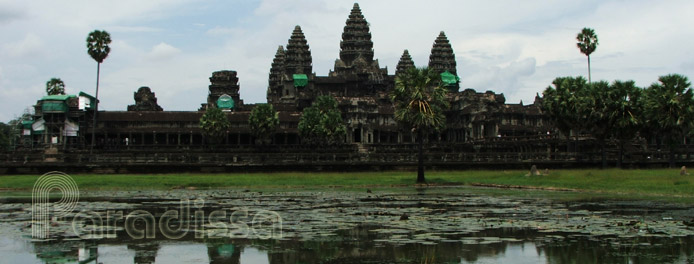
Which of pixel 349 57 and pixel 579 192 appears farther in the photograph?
pixel 349 57

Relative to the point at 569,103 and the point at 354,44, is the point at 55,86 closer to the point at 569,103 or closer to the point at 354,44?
the point at 354,44

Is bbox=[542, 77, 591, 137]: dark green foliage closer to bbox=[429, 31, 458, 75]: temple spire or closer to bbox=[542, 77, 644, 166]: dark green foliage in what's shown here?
bbox=[542, 77, 644, 166]: dark green foliage

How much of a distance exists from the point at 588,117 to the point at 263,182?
32.9 meters

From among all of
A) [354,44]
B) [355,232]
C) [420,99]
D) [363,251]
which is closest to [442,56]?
[354,44]

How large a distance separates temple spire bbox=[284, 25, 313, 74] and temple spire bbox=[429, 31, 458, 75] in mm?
28839

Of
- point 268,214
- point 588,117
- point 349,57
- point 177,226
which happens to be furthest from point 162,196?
point 349,57

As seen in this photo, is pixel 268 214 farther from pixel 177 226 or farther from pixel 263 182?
pixel 263 182

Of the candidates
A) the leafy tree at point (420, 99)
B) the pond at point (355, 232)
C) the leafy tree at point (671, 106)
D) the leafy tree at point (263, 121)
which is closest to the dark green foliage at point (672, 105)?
the leafy tree at point (671, 106)

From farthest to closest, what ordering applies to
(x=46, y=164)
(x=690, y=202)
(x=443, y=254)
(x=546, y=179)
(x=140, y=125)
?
1. (x=140, y=125)
2. (x=46, y=164)
3. (x=546, y=179)
4. (x=690, y=202)
5. (x=443, y=254)

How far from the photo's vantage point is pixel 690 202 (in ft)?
121

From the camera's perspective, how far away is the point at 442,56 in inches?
7721

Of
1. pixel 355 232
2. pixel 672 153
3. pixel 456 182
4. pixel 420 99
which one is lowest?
pixel 355 232

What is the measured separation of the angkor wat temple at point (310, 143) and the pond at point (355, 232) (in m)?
37.3

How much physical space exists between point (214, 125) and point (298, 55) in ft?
240
